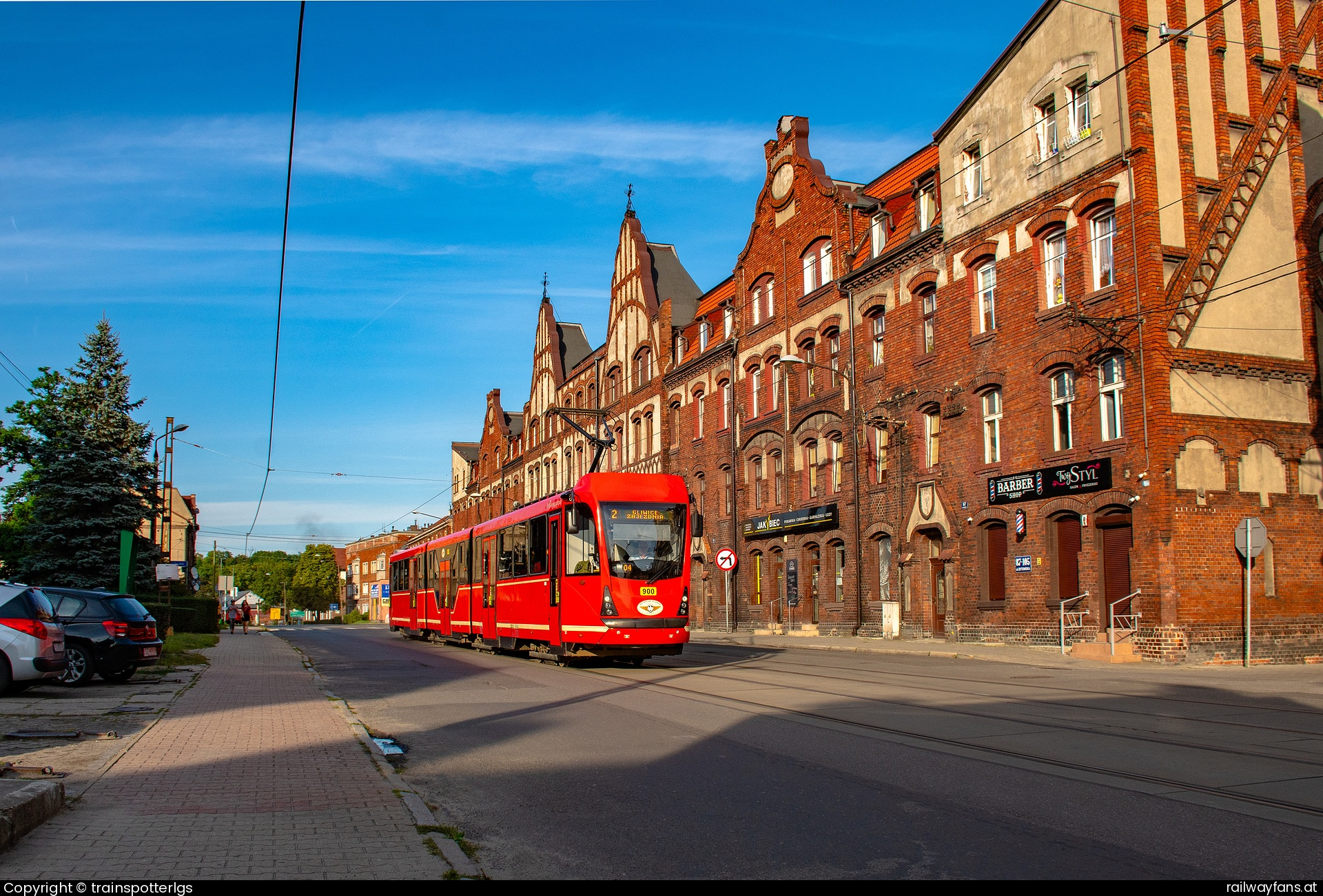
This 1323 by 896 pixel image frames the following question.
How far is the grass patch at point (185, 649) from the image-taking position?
23141 millimetres

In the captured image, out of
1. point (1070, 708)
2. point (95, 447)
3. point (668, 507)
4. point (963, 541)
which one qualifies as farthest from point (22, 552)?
point (1070, 708)

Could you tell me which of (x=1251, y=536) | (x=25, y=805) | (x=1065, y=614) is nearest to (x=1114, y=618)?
(x=1065, y=614)

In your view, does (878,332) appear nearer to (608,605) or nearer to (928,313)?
(928,313)

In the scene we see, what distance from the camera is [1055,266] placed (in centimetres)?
2428

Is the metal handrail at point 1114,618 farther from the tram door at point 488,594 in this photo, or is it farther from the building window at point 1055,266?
the tram door at point 488,594

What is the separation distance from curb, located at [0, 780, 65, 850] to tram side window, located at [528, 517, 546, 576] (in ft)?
47.8

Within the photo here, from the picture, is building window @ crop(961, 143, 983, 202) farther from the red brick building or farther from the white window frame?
the white window frame

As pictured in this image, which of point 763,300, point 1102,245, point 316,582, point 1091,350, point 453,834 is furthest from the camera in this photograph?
point 316,582

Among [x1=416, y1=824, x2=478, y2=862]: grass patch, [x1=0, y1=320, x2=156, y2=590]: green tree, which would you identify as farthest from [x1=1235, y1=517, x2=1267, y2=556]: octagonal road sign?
[x1=0, y1=320, x2=156, y2=590]: green tree

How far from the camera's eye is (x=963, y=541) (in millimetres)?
26797

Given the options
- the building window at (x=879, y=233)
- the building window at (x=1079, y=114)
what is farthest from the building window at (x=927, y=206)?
the building window at (x=1079, y=114)

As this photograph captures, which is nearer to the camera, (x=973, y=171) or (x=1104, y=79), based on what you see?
(x=1104, y=79)

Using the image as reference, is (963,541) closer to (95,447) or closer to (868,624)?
(868,624)

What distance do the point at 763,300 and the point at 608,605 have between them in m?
22.0
